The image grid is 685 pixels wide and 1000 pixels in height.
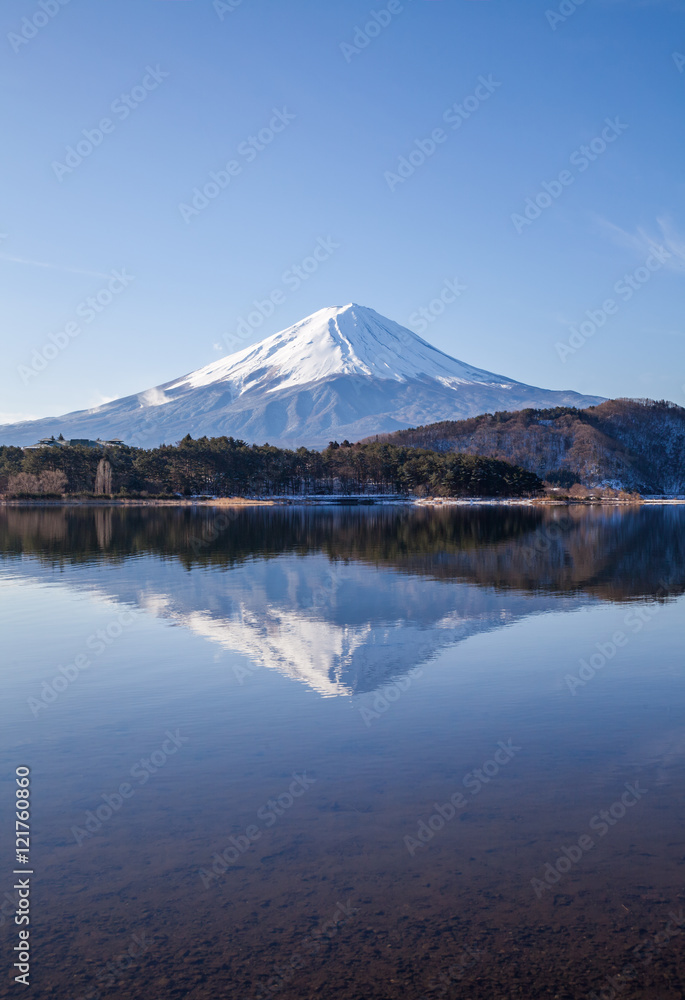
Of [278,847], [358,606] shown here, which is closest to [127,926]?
[278,847]

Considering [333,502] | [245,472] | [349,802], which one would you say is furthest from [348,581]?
[245,472]

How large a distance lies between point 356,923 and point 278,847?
5.29ft

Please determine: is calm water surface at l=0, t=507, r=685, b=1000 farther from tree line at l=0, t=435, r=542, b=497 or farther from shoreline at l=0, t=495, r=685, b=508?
tree line at l=0, t=435, r=542, b=497

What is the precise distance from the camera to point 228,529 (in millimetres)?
65250

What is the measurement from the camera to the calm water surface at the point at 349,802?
6.52 metres

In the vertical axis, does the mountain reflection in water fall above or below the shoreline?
below

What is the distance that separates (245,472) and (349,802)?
5499 inches

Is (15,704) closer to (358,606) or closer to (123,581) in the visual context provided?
(358,606)

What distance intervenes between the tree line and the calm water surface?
12246 cm

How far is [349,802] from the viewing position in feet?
31.1

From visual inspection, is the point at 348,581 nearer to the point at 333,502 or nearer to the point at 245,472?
the point at 333,502

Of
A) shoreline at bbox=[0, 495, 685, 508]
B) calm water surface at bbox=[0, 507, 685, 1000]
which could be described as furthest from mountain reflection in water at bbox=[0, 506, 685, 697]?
shoreline at bbox=[0, 495, 685, 508]

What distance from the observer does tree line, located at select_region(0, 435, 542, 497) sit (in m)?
138

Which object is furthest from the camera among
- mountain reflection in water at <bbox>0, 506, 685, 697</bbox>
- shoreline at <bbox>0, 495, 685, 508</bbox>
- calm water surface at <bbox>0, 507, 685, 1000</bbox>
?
shoreline at <bbox>0, 495, 685, 508</bbox>
